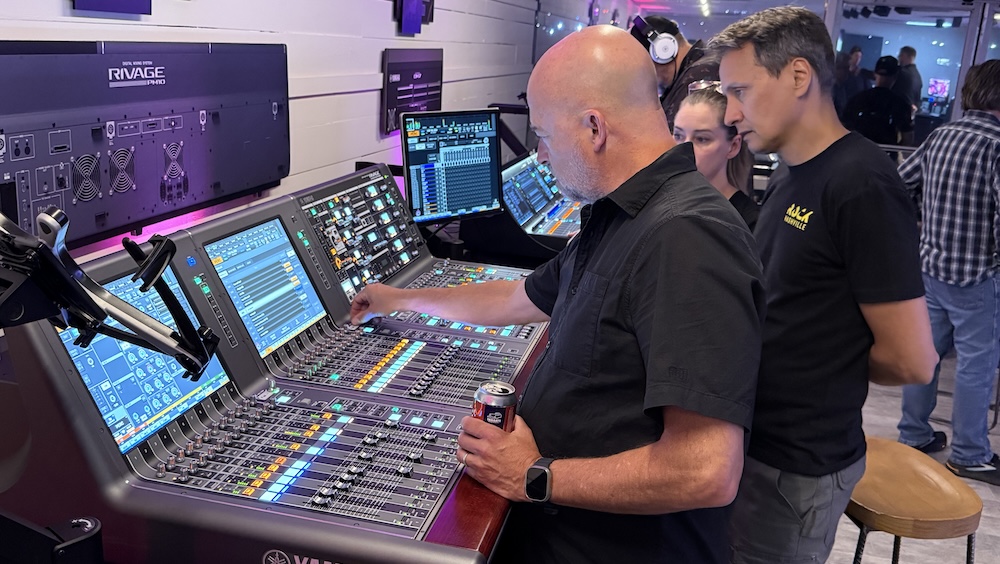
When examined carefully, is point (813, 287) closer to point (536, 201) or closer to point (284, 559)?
point (284, 559)

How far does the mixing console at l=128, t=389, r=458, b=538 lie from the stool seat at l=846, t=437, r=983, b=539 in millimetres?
1293

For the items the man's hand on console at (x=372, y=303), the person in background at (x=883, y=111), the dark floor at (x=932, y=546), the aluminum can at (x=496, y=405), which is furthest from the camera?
the person in background at (x=883, y=111)

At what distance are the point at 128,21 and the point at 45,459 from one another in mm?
1054

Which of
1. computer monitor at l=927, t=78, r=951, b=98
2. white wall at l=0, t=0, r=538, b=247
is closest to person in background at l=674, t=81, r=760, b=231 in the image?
white wall at l=0, t=0, r=538, b=247

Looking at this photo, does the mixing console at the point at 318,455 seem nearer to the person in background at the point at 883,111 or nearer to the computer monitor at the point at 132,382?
the computer monitor at the point at 132,382

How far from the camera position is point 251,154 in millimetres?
2395

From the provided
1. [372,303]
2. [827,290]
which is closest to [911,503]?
[827,290]

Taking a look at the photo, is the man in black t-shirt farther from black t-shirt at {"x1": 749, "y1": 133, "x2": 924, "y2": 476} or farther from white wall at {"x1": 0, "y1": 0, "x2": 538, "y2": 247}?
white wall at {"x1": 0, "y1": 0, "x2": 538, "y2": 247}

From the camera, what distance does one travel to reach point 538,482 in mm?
1410

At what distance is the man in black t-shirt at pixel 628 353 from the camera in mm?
1239

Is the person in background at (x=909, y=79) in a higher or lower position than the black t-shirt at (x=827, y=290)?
higher

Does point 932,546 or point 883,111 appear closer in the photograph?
point 932,546

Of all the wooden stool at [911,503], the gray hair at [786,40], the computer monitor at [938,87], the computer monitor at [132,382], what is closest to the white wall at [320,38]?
the computer monitor at [132,382]

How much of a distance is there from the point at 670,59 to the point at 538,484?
360 centimetres
